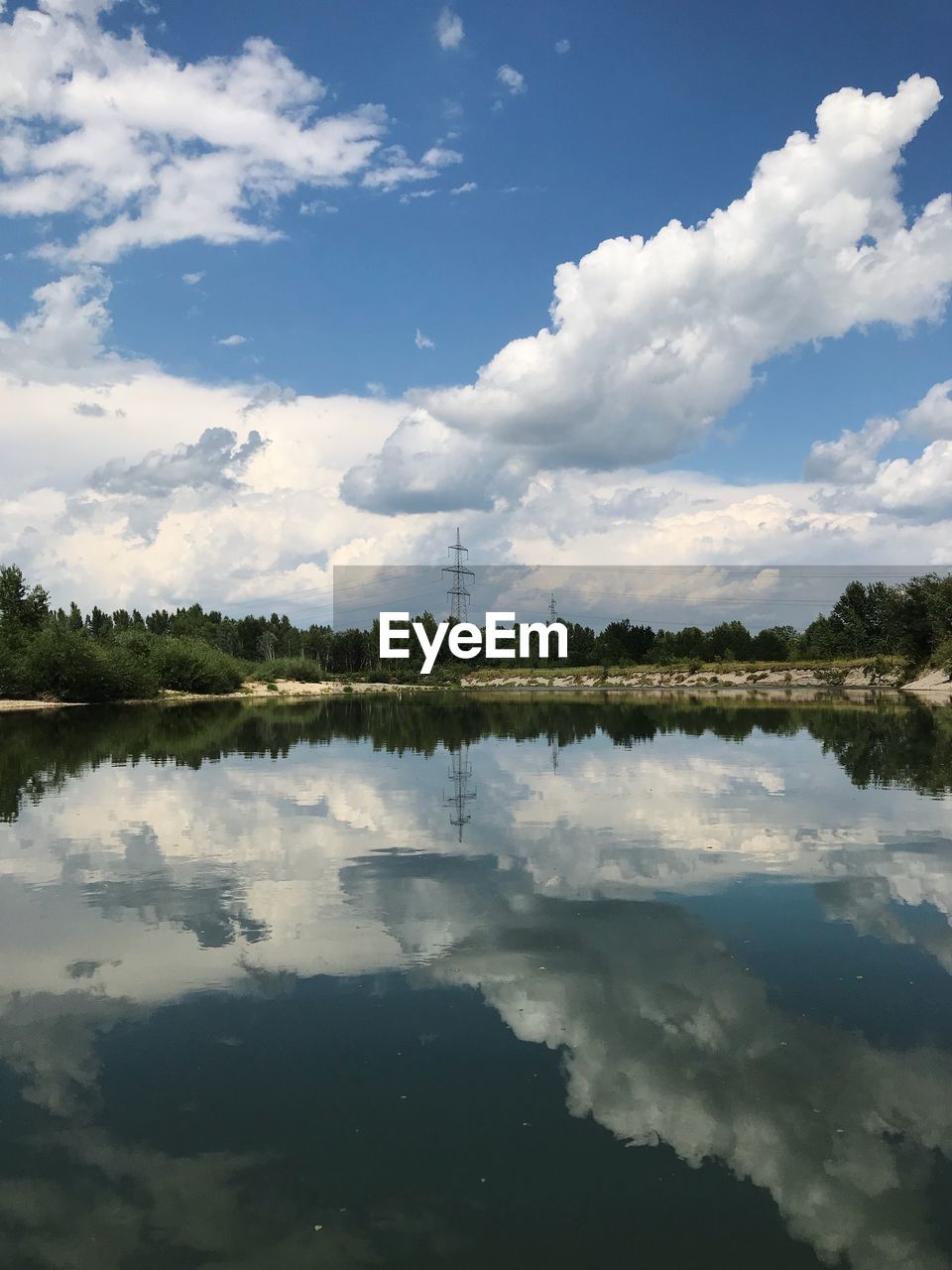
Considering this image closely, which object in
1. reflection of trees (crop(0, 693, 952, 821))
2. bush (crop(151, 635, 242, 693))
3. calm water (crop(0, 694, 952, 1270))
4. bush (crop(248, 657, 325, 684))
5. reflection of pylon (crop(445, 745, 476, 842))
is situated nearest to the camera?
calm water (crop(0, 694, 952, 1270))

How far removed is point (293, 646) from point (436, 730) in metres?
138

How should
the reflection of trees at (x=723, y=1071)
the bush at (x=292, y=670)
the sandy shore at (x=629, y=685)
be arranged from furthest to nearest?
the bush at (x=292, y=670), the sandy shore at (x=629, y=685), the reflection of trees at (x=723, y=1071)

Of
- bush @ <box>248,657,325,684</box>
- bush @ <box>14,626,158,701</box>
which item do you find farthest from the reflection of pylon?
bush @ <box>248,657,325,684</box>

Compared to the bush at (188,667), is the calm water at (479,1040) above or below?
below

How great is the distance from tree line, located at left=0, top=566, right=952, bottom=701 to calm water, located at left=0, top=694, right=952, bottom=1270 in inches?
2434

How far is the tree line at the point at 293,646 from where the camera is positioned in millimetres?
78312

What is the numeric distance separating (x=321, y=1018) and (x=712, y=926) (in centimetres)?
568

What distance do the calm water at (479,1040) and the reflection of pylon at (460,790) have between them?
0.52 meters

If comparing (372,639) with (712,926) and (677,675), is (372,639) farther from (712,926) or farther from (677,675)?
(712,926)

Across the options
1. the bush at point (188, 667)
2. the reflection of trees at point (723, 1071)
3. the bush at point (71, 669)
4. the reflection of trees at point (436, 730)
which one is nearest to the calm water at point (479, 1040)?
the reflection of trees at point (723, 1071)

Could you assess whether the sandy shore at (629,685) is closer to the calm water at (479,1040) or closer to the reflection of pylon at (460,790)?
the reflection of pylon at (460,790)

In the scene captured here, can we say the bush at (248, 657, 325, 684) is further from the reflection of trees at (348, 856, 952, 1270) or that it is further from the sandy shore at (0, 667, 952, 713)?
the reflection of trees at (348, 856, 952, 1270)

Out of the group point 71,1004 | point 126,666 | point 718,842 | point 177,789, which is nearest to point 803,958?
point 718,842

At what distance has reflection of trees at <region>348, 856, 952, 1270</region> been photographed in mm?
6527
